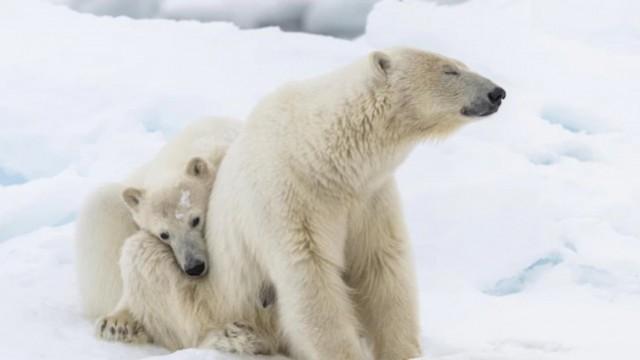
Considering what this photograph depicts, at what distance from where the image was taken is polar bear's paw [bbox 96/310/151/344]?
3.14 m

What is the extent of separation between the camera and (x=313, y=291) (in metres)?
2.76

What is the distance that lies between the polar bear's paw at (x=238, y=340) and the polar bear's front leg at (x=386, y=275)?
0.32m

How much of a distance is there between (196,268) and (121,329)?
32cm

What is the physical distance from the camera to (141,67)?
10.0 metres

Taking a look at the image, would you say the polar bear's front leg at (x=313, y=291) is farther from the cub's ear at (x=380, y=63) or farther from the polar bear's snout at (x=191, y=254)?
the cub's ear at (x=380, y=63)

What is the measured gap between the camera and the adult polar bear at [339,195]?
277 centimetres

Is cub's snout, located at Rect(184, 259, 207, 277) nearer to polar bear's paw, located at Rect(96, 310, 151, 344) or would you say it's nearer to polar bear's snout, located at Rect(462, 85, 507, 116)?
polar bear's paw, located at Rect(96, 310, 151, 344)

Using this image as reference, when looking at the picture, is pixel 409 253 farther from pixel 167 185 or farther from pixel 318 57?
pixel 318 57

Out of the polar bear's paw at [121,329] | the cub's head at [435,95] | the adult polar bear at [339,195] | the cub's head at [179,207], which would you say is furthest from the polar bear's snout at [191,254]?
the cub's head at [435,95]

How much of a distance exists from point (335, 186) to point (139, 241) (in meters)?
0.73

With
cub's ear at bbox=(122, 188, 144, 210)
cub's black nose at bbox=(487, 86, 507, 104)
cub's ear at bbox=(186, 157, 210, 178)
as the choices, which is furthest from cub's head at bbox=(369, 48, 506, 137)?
cub's ear at bbox=(122, 188, 144, 210)

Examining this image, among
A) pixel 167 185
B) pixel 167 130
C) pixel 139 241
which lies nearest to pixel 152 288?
pixel 139 241

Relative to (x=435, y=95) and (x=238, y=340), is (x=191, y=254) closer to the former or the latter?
(x=238, y=340)

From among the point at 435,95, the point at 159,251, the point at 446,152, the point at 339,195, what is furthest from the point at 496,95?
the point at 446,152
